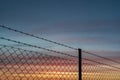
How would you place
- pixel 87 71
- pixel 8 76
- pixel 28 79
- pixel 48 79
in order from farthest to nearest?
pixel 87 71 < pixel 48 79 < pixel 28 79 < pixel 8 76

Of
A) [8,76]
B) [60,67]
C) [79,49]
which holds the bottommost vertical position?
[8,76]

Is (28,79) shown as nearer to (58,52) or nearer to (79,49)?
(58,52)

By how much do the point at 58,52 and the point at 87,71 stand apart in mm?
1910

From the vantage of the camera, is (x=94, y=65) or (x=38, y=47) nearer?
(x=38, y=47)

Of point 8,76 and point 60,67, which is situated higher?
point 60,67

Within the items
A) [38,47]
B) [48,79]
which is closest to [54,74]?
[48,79]

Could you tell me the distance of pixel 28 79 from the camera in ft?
24.6

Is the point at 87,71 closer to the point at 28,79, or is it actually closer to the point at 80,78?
the point at 80,78

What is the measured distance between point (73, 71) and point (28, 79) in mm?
2122

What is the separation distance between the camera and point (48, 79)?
8.12 meters

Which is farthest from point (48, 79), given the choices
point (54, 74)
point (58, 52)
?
point (58, 52)

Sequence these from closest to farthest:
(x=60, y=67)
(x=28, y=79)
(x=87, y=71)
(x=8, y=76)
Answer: (x=8, y=76) < (x=28, y=79) < (x=60, y=67) < (x=87, y=71)

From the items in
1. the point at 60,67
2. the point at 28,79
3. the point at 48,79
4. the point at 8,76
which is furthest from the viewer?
the point at 60,67

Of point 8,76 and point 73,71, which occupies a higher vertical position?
point 73,71
